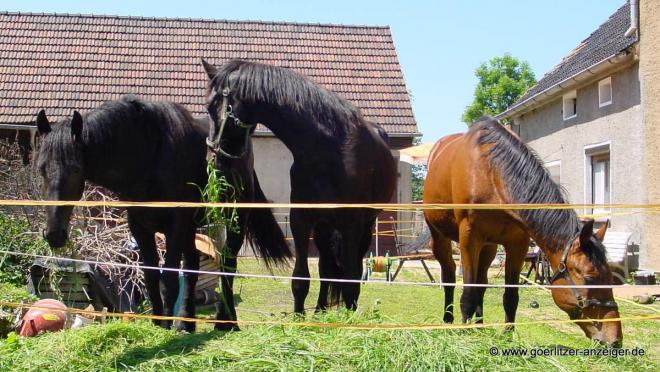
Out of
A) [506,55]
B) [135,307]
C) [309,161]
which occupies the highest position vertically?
[506,55]

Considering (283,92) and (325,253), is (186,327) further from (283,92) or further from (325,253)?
(283,92)

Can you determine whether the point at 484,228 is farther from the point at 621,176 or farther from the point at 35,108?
the point at 35,108

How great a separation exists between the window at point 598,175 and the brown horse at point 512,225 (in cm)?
849

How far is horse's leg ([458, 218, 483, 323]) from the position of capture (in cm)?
476

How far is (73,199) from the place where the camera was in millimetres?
3998

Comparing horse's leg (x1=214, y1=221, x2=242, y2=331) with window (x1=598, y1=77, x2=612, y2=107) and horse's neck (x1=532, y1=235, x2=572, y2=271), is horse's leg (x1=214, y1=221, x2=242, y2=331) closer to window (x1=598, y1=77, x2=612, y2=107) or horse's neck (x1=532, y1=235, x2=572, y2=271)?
horse's neck (x1=532, y1=235, x2=572, y2=271)

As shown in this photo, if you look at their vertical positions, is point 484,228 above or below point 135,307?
above

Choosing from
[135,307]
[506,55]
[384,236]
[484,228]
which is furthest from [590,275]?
[506,55]

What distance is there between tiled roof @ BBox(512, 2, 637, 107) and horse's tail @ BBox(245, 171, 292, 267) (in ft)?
27.8

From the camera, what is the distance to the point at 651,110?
36.4ft

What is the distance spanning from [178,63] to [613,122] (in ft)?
36.3

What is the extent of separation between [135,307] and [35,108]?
10.7 m

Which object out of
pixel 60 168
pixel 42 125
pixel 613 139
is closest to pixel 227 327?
pixel 60 168

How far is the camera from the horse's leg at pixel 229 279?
473 cm
